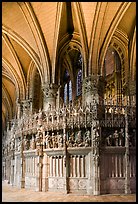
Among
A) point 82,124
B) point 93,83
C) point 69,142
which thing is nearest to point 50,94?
point 93,83

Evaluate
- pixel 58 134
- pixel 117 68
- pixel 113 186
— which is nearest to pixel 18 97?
pixel 117 68

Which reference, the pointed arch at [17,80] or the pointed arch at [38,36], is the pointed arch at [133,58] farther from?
the pointed arch at [17,80]

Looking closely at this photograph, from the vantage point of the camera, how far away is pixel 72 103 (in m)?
17.8

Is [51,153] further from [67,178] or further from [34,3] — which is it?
[34,3]

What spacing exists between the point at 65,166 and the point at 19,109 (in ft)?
38.2

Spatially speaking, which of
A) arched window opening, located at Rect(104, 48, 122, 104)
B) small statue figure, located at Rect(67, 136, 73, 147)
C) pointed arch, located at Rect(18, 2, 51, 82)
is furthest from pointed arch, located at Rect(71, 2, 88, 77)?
arched window opening, located at Rect(104, 48, 122, 104)

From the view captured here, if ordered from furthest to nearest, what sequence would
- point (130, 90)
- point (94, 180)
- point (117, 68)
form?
1. point (117, 68)
2. point (130, 90)
3. point (94, 180)

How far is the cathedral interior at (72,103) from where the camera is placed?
13.7m

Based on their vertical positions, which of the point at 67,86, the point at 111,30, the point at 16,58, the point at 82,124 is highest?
the point at 111,30

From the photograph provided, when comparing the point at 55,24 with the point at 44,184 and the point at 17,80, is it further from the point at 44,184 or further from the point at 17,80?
the point at 44,184

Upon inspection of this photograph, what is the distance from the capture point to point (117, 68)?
24.0 metres

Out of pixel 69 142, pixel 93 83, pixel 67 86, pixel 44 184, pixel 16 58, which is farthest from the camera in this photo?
pixel 67 86

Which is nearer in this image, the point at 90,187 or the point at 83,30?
the point at 90,187

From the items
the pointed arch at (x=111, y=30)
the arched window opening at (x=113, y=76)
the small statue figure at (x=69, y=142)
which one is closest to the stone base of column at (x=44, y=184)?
the small statue figure at (x=69, y=142)
